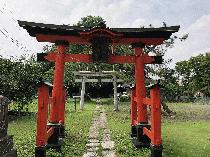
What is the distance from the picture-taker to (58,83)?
986cm

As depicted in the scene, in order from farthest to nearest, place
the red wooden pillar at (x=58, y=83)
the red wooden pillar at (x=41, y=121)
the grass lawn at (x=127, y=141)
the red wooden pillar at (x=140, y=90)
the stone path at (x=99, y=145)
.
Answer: the red wooden pillar at (x=140, y=90) < the red wooden pillar at (x=58, y=83) < the grass lawn at (x=127, y=141) < the stone path at (x=99, y=145) < the red wooden pillar at (x=41, y=121)

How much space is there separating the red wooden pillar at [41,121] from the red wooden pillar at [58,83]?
2067mm

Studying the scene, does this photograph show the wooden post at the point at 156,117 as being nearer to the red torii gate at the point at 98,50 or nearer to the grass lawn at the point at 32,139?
the red torii gate at the point at 98,50

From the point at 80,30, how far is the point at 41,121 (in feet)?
11.7

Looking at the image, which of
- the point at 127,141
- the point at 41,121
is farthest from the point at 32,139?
the point at 41,121

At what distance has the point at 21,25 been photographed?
9445 millimetres

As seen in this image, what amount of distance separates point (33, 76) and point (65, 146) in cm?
896

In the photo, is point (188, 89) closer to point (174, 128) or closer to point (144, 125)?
point (174, 128)

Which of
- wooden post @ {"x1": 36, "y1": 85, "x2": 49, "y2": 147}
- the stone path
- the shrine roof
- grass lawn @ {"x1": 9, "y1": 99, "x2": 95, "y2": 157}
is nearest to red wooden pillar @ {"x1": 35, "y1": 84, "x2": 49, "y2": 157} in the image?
wooden post @ {"x1": 36, "y1": 85, "x2": 49, "y2": 147}

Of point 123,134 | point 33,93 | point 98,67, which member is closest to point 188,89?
point 98,67

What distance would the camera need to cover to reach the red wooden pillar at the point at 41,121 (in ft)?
24.3

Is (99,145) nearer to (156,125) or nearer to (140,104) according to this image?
(140,104)

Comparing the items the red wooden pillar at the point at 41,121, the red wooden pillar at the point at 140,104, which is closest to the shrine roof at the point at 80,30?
the red wooden pillar at the point at 140,104

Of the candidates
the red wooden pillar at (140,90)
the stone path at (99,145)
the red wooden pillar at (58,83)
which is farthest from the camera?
the red wooden pillar at (140,90)
